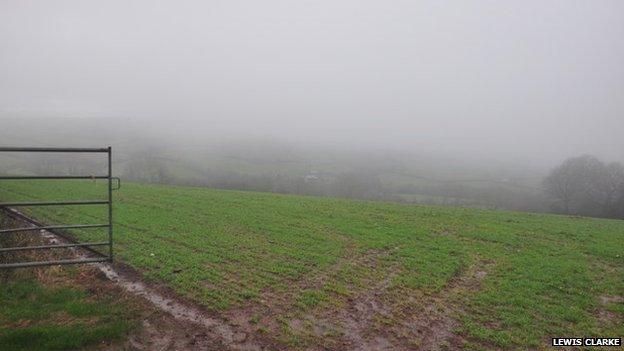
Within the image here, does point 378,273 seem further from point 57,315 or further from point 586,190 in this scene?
point 586,190

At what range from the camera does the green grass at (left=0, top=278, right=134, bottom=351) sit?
680 centimetres

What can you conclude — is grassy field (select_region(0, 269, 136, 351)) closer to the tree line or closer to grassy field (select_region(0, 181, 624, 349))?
grassy field (select_region(0, 181, 624, 349))

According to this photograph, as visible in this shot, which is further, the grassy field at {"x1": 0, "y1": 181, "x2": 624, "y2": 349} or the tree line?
the tree line

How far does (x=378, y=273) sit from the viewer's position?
1205cm

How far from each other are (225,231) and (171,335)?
29.1 feet

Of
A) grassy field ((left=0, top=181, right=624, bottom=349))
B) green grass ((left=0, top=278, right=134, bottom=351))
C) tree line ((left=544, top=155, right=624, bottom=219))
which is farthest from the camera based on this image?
tree line ((left=544, top=155, right=624, bottom=219))

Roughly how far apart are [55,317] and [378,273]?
8020 mm

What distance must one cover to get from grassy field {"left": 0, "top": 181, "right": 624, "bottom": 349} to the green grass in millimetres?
1847

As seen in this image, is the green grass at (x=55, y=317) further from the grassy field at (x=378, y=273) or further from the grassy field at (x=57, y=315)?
the grassy field at (x=378, y=273)

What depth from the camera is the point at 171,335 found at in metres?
7.67

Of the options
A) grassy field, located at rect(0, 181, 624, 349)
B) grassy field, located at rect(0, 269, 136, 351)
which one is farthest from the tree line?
grassy field, located at rect(0, 269, 136, 351)

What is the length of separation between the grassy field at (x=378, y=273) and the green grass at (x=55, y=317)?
1.85 meters

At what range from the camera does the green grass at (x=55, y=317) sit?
6801 millimetres

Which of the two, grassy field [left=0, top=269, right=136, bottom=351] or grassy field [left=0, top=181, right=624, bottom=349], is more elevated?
grassy field [left=0, top=269, right=136, bottom=351]
